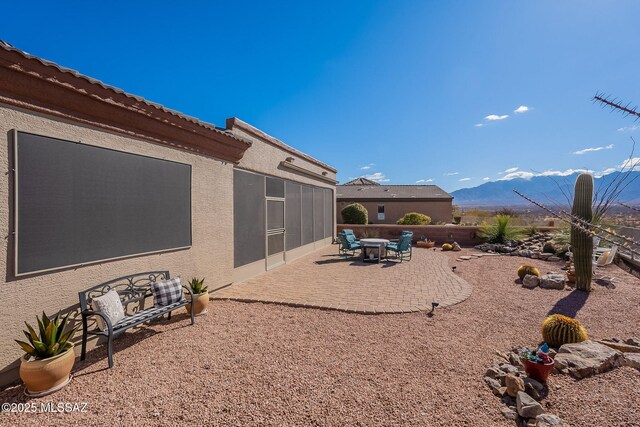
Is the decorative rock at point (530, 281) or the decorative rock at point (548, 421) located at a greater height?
the decorative rock at point (530, 281)

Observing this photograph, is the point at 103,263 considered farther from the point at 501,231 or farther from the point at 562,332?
the point at 501,231

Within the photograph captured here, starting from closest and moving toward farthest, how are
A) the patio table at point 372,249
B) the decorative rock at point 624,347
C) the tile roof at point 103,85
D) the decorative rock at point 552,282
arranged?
1. the tile roof at point 103,85
2. the decorative rock at point 624,347
3. the decorative rock at point 552,282
4. the patio table at point 372,249

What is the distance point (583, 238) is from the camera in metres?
7.44

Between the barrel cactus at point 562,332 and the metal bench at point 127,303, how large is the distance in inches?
227

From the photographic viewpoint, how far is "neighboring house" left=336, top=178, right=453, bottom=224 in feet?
88.6

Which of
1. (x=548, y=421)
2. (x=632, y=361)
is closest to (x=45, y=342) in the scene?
(x=548, y=421)

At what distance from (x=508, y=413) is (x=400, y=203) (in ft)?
84.4

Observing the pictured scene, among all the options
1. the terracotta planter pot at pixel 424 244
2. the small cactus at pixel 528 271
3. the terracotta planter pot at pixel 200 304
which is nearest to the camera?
the terracotta planter pot at pixel 200 304

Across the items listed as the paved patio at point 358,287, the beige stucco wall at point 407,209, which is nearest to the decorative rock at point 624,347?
the paved patio at point 358,287

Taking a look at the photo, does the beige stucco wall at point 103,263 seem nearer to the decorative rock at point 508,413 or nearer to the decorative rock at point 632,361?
the decorative rock at point 508,413

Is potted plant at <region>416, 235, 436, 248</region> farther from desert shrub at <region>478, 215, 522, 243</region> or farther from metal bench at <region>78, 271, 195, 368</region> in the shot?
metal bench at <region>78, 271, 195, 368</region>

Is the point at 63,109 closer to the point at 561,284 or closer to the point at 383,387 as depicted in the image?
the point at 383,387

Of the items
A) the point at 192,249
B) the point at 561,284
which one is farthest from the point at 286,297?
the point at 561,284

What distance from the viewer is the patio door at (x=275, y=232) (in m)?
9.95
